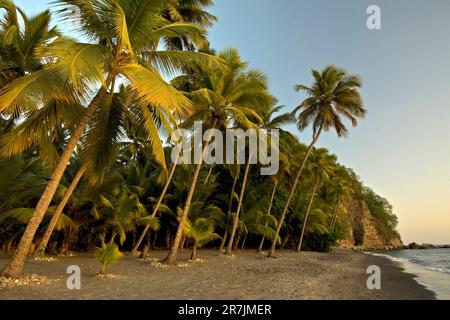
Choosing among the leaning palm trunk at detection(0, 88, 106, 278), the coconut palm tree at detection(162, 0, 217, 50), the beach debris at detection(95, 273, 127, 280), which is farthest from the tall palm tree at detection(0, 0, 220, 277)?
the coconut palm tree at detection(162, 0, 217, 50)

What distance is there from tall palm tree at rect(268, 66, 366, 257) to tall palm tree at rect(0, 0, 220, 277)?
1391 centimetres

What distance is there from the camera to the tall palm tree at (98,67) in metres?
7.48

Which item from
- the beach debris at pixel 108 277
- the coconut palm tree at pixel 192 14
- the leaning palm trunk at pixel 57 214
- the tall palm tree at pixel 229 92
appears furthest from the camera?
the coconut palm tree at pixel 192 14

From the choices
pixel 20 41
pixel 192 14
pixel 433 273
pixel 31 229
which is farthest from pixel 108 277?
pixel 433 273

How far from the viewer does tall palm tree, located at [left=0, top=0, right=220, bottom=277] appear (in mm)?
7480

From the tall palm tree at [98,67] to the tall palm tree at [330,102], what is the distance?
548 inches

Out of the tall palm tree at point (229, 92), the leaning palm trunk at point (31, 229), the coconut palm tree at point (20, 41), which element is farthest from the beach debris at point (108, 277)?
the coconut palm tree at point (20, 41)

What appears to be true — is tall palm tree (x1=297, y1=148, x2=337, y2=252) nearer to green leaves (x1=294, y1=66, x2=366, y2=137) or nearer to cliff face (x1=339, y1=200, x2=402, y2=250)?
green leaves (x1=294, y1=66, x2=366, y2=137)

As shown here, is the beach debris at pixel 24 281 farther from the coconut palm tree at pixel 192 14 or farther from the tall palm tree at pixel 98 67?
the coconut palm tree at pixel 192 14

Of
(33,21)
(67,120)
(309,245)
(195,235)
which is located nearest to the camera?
(67,120)

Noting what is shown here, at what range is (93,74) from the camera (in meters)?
7.54
